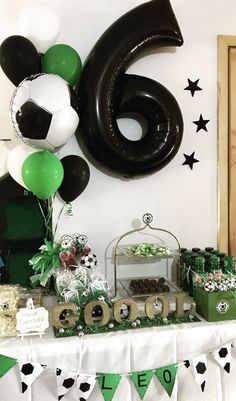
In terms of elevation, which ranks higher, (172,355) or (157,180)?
(157,180)

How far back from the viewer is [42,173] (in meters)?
1.66

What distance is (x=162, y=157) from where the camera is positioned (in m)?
1.87

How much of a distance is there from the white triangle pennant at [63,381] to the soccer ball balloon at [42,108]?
91cm

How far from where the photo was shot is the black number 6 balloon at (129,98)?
1764 mm

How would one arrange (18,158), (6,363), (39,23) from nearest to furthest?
(6,363) → (39,23) → (18,158)

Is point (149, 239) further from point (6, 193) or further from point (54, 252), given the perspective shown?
point (6, 193)

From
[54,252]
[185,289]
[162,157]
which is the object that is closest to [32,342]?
[54,252]

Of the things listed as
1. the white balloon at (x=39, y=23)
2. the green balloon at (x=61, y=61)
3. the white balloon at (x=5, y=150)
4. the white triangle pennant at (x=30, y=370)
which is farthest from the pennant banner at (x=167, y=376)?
the white balloon at (x=39, y=23)

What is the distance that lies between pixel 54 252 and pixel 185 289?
0.66 m

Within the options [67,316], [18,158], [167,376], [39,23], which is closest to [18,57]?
[39,23]

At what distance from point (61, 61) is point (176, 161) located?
750mm

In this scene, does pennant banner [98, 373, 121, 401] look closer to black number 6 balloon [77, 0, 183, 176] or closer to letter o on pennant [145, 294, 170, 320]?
letter o on pennant [145, 294, 170, 320]

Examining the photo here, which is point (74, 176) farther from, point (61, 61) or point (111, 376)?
point (111, 376)

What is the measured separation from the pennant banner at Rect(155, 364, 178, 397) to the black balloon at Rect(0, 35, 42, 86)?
131 cm
